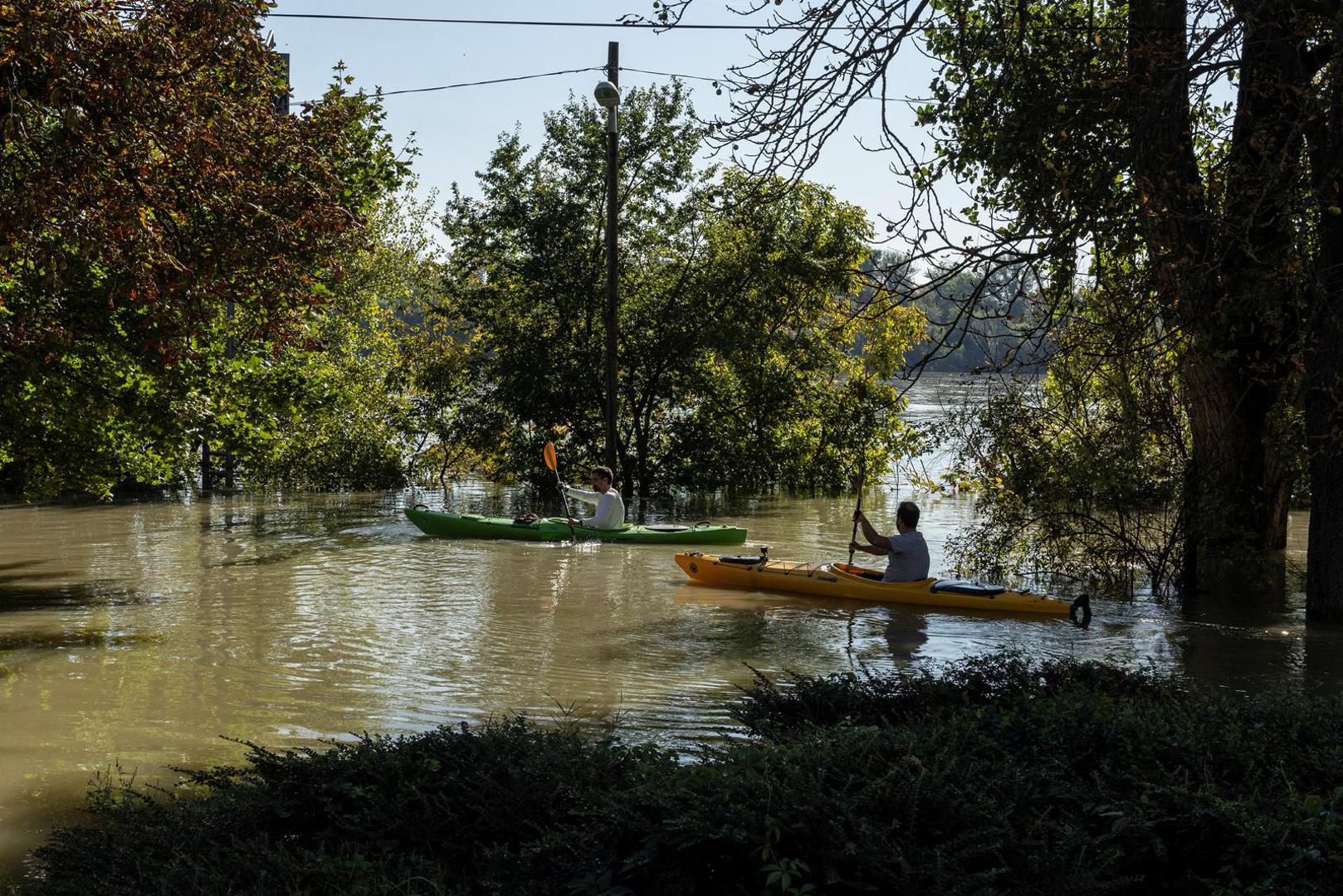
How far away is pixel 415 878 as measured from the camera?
3.86 meters

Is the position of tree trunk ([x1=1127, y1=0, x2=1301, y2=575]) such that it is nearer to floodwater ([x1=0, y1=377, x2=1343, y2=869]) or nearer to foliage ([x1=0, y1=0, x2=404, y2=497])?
floodwater ([x1=0, y1=377, x2=1343, y2=869])

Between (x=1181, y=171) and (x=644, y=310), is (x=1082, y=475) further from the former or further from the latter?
(x=644, y=310)

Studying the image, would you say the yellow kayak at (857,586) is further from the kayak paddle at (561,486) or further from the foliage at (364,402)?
the foliage at (364,402)

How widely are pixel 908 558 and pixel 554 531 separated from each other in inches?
262

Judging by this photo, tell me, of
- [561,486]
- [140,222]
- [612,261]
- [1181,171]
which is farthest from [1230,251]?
[612,261]

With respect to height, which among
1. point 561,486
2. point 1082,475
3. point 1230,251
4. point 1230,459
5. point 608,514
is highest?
point 1230,251

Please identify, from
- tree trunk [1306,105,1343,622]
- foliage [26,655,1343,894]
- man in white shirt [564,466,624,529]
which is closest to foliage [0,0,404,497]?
foliage [26,655,1343,894]

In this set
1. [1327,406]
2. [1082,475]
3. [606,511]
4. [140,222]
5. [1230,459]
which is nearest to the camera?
[140,222]

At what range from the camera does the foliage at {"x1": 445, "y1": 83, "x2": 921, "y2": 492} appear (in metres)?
23.6

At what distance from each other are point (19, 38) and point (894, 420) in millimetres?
21223

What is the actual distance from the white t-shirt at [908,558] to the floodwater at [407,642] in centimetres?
38

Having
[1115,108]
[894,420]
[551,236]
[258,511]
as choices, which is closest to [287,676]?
[1115,108]

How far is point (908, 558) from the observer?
1274 cm

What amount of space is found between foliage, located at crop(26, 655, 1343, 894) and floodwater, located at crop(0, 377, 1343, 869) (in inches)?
61.5
